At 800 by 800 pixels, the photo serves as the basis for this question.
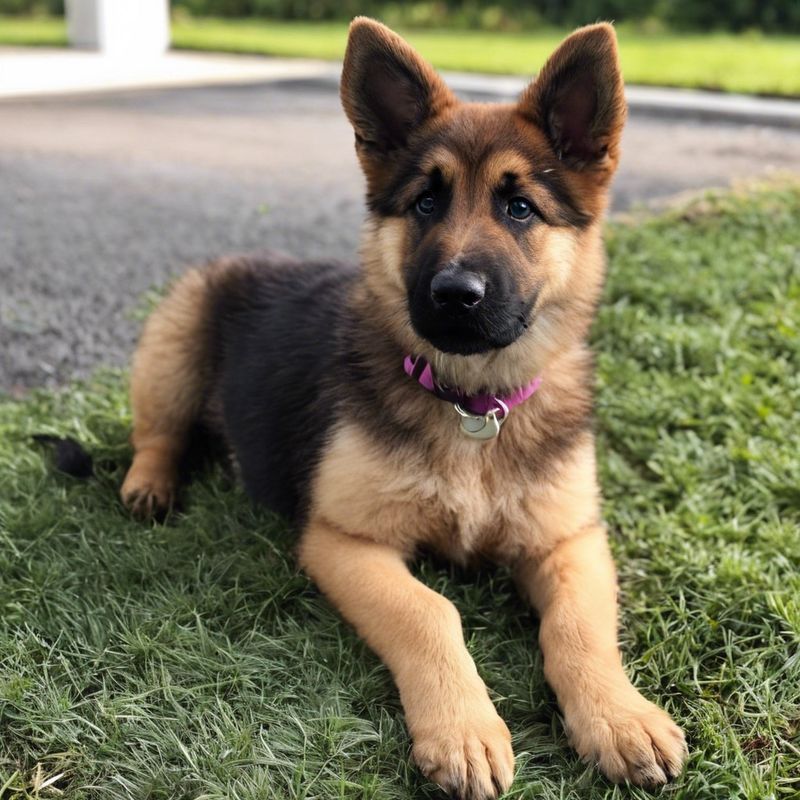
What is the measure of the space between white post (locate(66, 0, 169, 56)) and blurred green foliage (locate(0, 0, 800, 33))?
8.14m

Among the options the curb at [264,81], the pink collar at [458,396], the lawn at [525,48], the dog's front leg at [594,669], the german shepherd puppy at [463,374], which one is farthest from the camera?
the lawn at [525,48]

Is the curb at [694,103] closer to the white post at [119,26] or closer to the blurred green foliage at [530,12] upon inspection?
the white post at [119,26]

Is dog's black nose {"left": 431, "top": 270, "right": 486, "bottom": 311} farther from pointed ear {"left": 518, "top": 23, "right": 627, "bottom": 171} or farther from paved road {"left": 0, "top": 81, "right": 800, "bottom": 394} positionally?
paved road {"left": 0, "top": 81, "right": 800, "bottom": 394}

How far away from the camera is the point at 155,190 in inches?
353

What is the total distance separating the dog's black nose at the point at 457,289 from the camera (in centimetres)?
303

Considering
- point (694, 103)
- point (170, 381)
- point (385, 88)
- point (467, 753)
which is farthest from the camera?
point (694, 103)

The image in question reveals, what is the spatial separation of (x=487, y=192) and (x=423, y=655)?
5.15 ft

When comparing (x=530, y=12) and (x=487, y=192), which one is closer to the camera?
(x=487, y=192)

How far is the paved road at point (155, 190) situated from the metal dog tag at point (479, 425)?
2825 millimetres

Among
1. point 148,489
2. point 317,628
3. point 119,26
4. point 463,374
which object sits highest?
point 463,374

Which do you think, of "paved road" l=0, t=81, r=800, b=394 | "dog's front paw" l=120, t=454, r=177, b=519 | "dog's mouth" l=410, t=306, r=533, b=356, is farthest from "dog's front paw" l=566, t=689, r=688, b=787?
"paved road" l=0, t=81, r=800, b=394

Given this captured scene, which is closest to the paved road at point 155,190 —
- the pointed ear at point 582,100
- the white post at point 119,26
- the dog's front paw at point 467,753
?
the pointed ear at point 582,100

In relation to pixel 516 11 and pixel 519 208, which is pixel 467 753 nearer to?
pixel 519 208

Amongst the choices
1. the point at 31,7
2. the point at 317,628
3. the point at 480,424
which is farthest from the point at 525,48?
the point at 31,7
